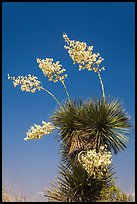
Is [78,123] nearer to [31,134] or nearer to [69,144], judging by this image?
[69,144]

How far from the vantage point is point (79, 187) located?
9.30 metres

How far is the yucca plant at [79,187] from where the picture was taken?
9.28m

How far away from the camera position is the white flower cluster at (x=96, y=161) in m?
8.73

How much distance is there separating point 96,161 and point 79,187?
3.60 feet

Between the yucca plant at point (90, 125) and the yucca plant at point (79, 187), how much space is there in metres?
0.66

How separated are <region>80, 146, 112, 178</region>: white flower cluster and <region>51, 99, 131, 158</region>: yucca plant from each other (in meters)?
0.49

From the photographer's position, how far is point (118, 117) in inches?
384

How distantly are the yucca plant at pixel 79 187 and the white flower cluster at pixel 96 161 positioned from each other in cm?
35

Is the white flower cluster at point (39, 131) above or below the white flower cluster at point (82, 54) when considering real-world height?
below

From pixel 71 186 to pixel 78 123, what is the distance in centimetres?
179

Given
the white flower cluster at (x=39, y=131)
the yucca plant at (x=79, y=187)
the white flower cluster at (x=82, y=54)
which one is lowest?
the yucca plant at (x=79, y=187)

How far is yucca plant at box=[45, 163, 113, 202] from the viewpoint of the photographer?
30.5ft

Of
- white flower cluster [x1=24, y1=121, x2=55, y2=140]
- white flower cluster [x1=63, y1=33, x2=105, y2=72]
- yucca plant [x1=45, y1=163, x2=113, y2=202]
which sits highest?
white flower cluster [x1=63, y1=33, x2=105, y2=72]

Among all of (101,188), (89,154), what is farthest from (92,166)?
(101,188)
